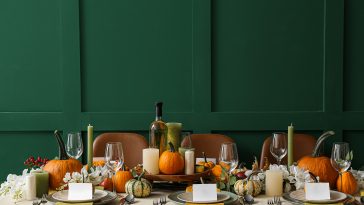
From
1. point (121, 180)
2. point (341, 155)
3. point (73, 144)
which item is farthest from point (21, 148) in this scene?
point (341, 155)

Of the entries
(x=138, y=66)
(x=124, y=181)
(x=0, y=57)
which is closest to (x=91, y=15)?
(x=138, y=66)

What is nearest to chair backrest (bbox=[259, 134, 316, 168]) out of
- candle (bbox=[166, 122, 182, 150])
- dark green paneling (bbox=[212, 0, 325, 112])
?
dark green paneling (bbox=[212, 0, 325, 112])

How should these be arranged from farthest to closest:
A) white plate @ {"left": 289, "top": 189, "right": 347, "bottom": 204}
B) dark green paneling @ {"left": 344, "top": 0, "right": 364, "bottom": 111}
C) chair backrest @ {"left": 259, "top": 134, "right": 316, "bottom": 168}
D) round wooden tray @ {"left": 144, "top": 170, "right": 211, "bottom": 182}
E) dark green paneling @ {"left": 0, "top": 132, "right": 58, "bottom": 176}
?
dark green paneling @ {"left": 0, "top": 132, "right": 58, "bottom": 176}
dark green paneling @ {"left": 344, "top": 0, "right": 364, "bottom": 111}
chair backrest @ {"left": 259, "top": 134, "right": 316, "bottom": 168}
round wooden tray @ {"left": 144, "top": 170, "right": 211, "bottom": 182}
white plate @ {"left": 289, "top": 189, "right": 347, "bottom": 204}

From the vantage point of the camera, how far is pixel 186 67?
379 centimetres

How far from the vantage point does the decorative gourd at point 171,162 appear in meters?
2.32

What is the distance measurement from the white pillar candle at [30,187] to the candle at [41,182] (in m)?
0.02

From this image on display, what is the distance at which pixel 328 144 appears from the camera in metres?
3.72

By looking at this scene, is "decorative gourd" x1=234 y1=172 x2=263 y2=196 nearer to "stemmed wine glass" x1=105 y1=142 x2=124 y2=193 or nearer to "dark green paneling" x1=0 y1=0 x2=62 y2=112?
"stemmed wine glass" x1=105 y1=142 x2=124 y2=193

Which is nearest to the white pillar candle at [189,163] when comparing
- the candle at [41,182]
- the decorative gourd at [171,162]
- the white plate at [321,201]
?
the decorative gourd at [171,162]

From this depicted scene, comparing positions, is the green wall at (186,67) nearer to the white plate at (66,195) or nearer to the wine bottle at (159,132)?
the wine bottle at (159,132)

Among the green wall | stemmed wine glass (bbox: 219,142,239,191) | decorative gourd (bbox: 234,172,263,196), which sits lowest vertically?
decorative gourd (bbox: 234,172,263,196)

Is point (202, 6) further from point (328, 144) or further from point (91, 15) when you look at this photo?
point (328, 144)

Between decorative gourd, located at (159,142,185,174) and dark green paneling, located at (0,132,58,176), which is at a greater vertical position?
decorative gourd, located at (159,142,185,174)

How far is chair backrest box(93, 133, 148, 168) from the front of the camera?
11.5ft
